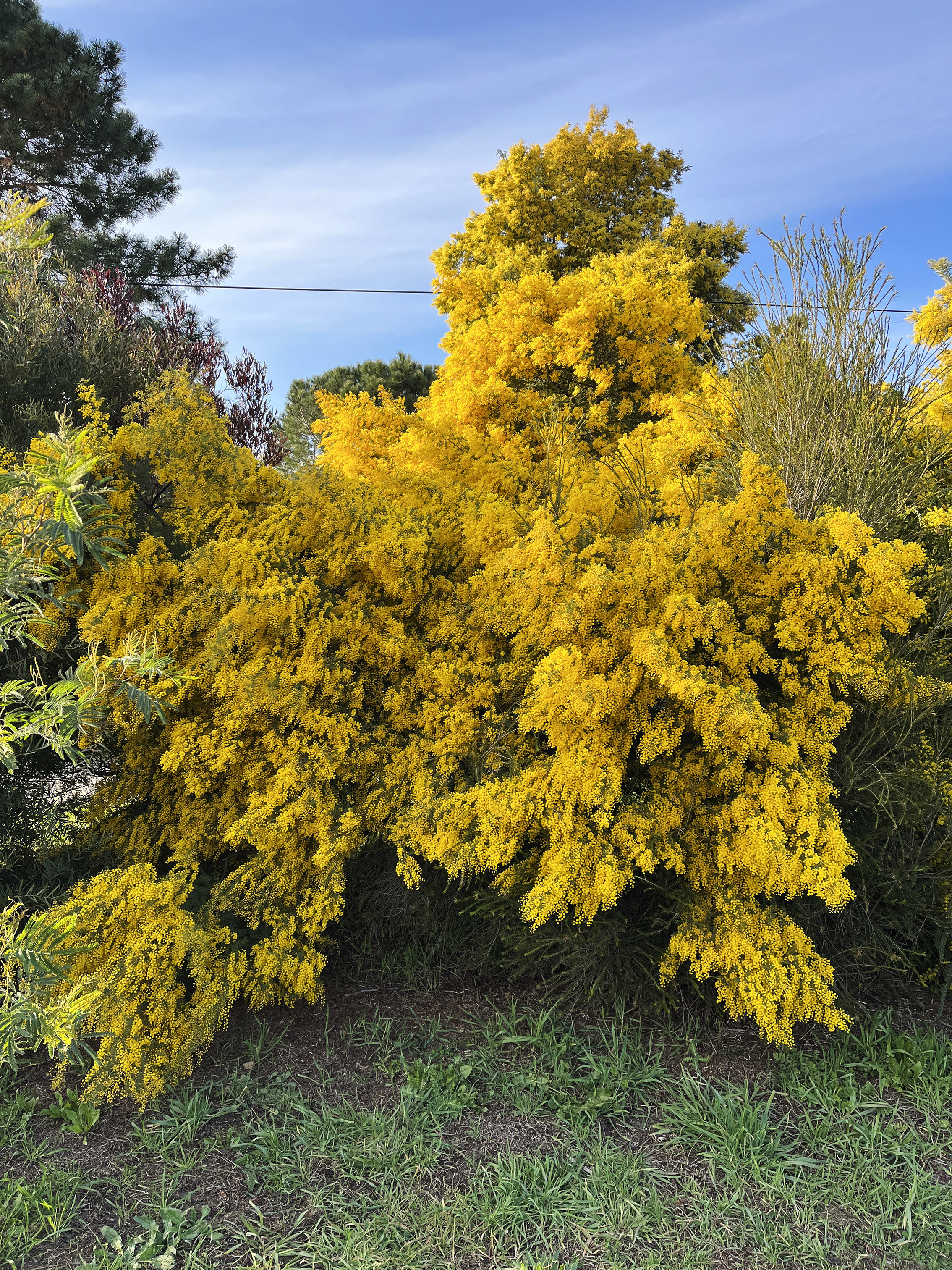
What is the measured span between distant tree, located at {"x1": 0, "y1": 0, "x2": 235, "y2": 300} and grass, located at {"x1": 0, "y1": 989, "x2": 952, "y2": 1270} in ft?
37.1

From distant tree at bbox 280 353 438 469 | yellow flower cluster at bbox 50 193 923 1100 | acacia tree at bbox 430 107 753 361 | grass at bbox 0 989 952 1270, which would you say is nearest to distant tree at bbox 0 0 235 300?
distant tree at bbox 280 353 438 469

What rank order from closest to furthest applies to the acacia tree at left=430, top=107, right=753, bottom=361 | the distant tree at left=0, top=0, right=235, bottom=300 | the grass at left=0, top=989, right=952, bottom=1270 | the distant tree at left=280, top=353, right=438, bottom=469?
the grass at left=0, top=989, right=952, bottom=1270 → the acacia tree at left=430, top=107, right=753, bottom=361 → the distant tree at left=0, top=0, right=235, bottom=300 → the distant tree at left=280, top=353, right=438, bottom=469

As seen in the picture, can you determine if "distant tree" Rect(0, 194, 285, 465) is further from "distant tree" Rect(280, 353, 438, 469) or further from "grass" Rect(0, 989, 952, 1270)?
"distant tree" Rect(280, 353, 438, 469)

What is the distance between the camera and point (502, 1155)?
3062mm

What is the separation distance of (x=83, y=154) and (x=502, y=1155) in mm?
15418

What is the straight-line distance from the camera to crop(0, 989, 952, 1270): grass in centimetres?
273

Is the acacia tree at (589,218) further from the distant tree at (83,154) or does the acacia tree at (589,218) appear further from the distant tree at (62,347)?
the distant tree at (83,154)

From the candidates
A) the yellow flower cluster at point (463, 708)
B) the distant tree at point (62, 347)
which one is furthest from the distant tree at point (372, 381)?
the yellow flower cluster at point (463, 708)

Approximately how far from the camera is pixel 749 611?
11.6ft

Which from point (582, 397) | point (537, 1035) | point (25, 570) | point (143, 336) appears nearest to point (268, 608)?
point (25, 570)

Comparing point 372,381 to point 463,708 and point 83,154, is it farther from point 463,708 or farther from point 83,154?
point 463,708

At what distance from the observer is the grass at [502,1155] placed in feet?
8.96

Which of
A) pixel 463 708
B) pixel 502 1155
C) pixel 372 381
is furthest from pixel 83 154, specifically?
pixel 502 1155

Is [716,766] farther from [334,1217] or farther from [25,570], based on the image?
[25,570]
